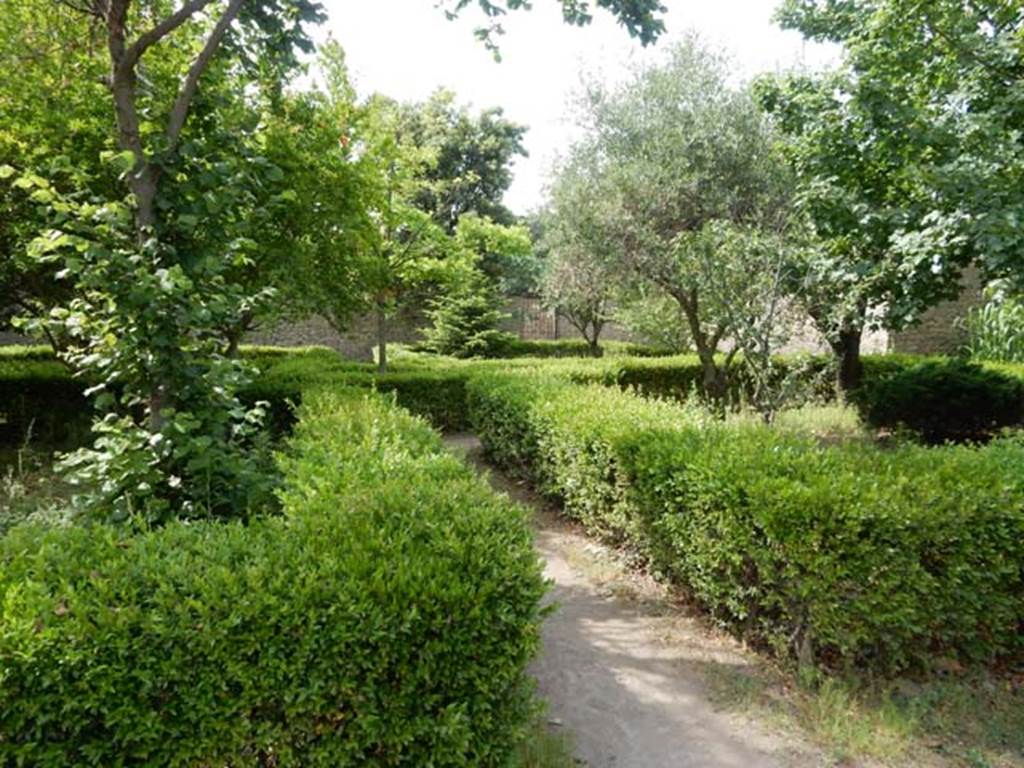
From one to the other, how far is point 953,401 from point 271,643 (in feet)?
29.6

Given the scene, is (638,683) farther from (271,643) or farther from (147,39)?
(147,39)

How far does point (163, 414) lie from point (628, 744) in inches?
98.0

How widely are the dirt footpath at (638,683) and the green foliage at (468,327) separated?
13411mm

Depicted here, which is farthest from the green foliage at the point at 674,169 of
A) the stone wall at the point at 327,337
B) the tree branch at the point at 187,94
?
the stone wall at the point at 327,337

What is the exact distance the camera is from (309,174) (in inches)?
259

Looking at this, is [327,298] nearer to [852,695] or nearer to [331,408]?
[331,408]

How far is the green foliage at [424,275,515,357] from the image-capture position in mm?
17422

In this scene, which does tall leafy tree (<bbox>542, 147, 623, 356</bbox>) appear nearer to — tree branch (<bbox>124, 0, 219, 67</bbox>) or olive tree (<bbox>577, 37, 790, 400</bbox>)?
olive tree (<bbox>577, 37, 790, 400</bbox>)

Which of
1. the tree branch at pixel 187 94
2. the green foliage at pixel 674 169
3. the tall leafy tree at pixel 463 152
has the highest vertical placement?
the tall leafy tree at pixel 463 152

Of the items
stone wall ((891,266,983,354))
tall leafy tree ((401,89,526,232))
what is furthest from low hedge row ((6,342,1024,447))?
tall leafy tree ((401,89,526,232))

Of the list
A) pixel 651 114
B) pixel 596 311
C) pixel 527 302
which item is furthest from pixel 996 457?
pixel 527 302

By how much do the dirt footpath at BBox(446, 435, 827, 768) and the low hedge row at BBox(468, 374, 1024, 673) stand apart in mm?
313

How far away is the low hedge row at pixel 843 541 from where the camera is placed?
2691 mm

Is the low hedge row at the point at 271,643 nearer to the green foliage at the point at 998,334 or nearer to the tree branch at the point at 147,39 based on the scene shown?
the tree branch at the point at 147,39
